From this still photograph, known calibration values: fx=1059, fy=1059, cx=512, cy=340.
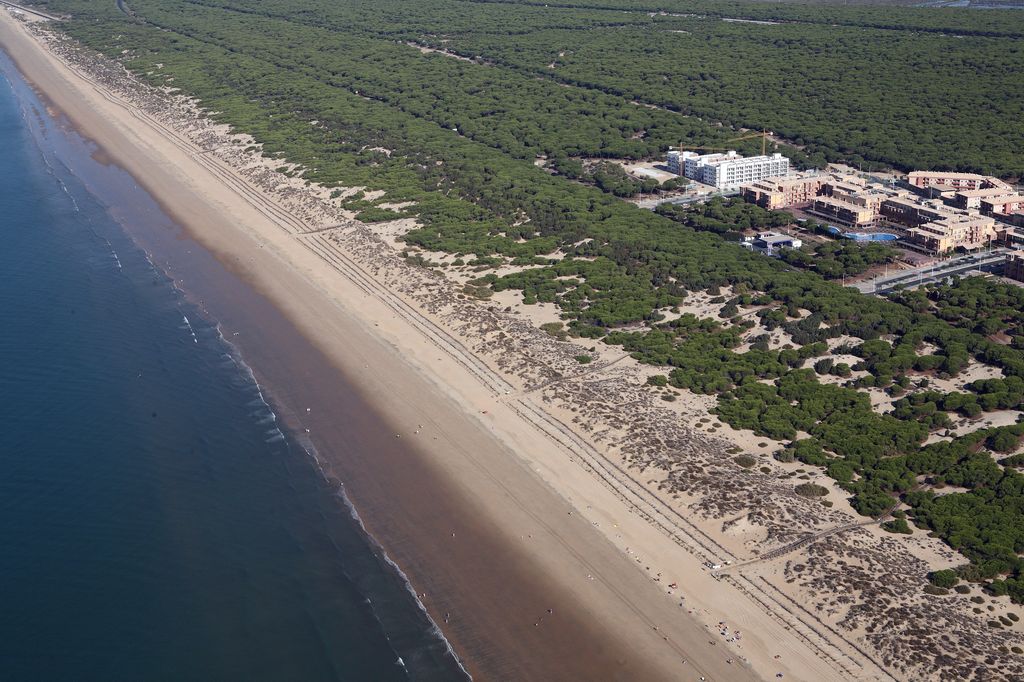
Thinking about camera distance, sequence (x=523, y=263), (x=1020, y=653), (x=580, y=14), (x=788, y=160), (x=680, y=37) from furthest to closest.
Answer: (x=580, y=14), (x=680, y=37), (x=788, y=160), (x=523, y=263), (x=1020, y=653)

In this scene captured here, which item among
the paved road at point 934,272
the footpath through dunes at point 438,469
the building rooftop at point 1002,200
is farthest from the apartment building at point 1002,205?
the footpath through dunes at point 438,469

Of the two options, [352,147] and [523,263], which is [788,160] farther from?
[352,147]

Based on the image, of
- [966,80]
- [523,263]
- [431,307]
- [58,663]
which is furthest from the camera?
[966,80]

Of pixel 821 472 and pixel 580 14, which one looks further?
pixel 580 14

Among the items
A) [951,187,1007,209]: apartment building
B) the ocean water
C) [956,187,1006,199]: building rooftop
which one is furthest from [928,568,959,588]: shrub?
[956,187,1006,199]: building rooftop

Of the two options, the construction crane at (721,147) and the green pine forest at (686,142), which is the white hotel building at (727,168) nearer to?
the construction crane at (721,147)

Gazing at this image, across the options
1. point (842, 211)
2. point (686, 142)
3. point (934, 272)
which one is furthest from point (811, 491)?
point (686, 142)

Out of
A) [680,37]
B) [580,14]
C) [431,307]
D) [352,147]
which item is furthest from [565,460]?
[580,14]
